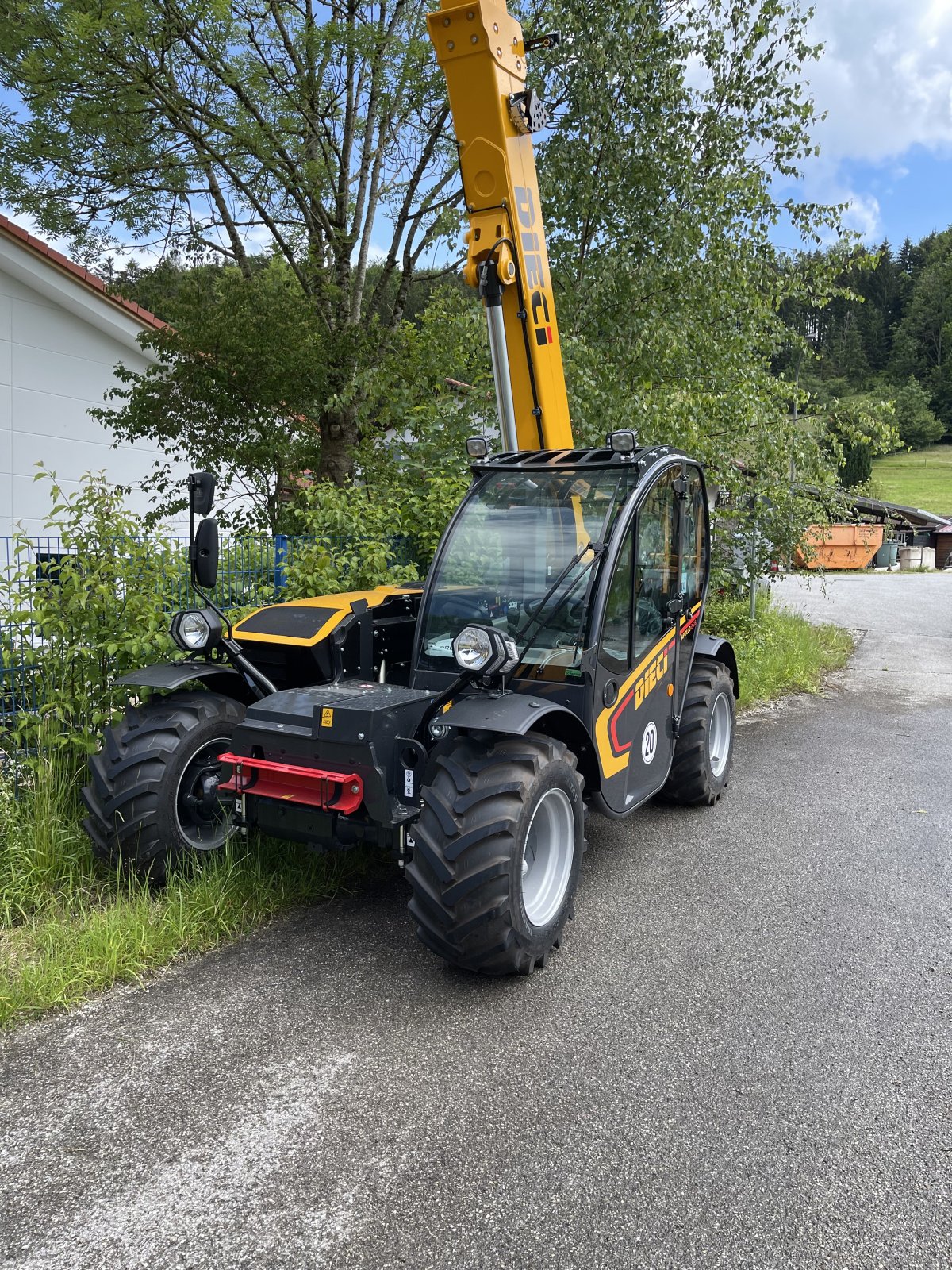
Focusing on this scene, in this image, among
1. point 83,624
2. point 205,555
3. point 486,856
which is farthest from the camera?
point 83,624

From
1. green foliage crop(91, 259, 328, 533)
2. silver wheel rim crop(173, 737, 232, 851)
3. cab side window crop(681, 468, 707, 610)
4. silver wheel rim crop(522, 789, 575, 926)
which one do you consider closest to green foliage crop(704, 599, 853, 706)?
cab side window crop(681, 468, 707, 610)

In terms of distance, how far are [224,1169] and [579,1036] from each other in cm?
126

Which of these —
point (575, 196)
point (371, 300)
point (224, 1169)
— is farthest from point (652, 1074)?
point (371, 300)

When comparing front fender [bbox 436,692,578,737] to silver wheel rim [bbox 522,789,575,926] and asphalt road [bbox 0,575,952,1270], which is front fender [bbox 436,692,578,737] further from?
asphalt road [bbox 0,575,952,1270]

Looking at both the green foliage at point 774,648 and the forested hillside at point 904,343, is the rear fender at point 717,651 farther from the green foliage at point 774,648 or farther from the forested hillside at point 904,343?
the forested hillside at point 904,343

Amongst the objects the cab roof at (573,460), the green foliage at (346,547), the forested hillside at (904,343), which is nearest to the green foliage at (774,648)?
the green foliage at (346,547)

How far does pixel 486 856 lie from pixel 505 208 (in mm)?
3746

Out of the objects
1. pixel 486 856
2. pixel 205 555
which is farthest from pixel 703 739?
pixel 205 555

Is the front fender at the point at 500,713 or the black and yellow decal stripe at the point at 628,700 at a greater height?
the front fender at the point at 500,713

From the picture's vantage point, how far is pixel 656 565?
4.88m

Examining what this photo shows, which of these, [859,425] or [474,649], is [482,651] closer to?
[474,649]

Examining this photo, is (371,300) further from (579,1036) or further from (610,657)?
(579,1036)

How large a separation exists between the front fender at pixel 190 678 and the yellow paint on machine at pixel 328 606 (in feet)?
0.69

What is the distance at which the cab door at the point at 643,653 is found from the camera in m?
4.34
